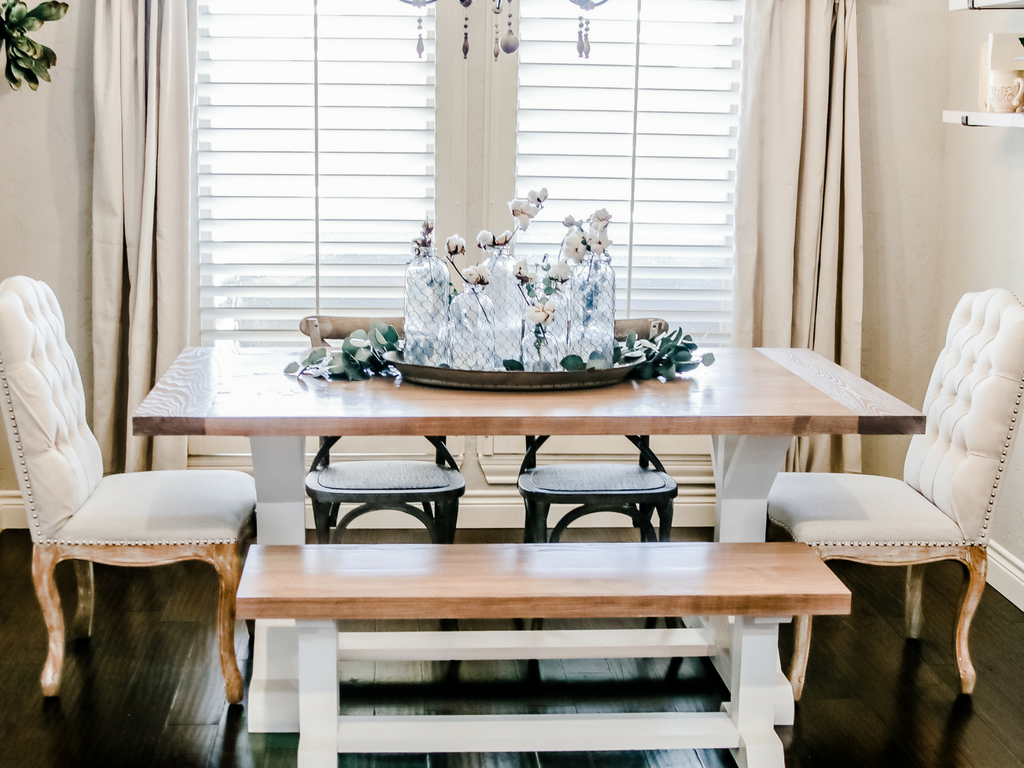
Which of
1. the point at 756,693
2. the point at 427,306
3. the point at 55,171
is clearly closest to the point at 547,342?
the point at 427,306

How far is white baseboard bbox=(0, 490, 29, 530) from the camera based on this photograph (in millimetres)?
3732

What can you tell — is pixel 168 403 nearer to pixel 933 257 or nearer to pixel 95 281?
pixel 95 281

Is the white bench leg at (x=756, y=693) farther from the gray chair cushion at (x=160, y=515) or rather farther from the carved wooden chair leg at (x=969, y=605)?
the gray chair cushion at (x=160, y=515)

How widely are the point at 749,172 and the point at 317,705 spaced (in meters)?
2.35

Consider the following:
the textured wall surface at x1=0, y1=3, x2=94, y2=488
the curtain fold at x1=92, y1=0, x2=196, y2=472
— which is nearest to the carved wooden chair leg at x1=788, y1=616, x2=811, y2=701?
the curtain fold at x1=92, y1=0, x2=196, y2=472

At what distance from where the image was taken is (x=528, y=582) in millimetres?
2125

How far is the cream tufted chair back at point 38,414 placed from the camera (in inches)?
93.7

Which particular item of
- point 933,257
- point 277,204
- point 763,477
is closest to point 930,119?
point 933,257

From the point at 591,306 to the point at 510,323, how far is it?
0.65 ft

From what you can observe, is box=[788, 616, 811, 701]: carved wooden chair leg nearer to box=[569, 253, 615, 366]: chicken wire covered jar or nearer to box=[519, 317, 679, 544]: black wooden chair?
box=[519, 317, 679, 544]: black wooden chair

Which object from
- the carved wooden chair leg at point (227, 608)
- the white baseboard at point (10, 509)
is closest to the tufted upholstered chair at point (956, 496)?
the carved wooden chair leg at point (227, 608)

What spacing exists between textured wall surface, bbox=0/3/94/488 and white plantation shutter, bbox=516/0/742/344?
1497mm

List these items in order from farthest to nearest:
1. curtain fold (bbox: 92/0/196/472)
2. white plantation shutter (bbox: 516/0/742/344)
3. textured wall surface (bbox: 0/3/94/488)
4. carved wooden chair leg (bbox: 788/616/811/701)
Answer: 1. white plantation shutter (bbox: 516/0/742/344)
2. textured wall surface (bbox: 0/3/94/488)
3. curtain fold (bbox: 92/0/196/472)
4. carved wooden chair leg (bbox: 788/616/811/701)

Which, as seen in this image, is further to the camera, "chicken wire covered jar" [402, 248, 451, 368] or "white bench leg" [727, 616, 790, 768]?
"chicken wire covered jar" [402, 248, 451, 368]
